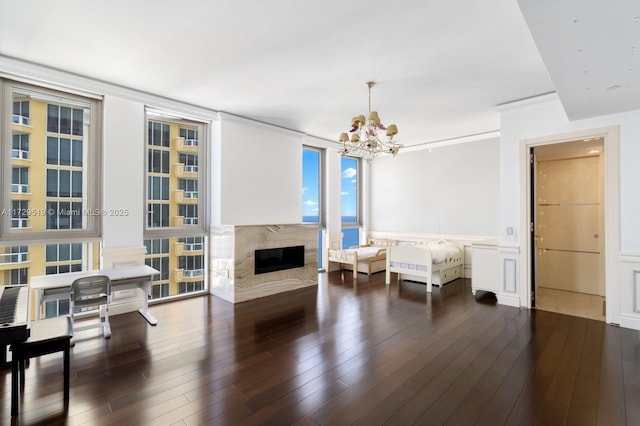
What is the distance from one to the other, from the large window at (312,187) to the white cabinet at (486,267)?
124 inches

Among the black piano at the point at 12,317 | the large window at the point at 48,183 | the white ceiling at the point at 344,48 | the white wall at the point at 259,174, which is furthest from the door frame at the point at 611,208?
the large window at the point at 48,183

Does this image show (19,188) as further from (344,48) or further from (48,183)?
(344,48)

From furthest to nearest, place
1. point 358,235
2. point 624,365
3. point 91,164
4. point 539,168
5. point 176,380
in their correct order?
1. point 358,235
2. point 539,168
3. point 91,164
4. point 624,365
5. point 176,380

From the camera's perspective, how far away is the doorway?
445 centimetres

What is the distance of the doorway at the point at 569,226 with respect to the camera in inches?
175

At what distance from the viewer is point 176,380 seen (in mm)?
2408

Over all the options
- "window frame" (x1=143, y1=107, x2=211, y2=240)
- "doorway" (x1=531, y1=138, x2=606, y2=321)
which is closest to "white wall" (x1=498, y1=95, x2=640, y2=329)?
"doorway" (x1=531, y1=138, x2=606, y2=321)

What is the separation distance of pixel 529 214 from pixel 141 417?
15.6 ft

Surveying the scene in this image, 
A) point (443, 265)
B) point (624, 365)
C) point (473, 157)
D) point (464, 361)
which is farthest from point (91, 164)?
point (473, 157)

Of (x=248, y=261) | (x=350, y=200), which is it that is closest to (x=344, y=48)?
(x=248, y=261)

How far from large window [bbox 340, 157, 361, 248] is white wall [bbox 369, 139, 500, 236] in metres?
0.40

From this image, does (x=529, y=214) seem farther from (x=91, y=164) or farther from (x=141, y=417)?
(x=91, y=164)

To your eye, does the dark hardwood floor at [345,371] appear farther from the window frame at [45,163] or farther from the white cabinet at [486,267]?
the window frame at [45,163]

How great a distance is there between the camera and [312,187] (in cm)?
681
